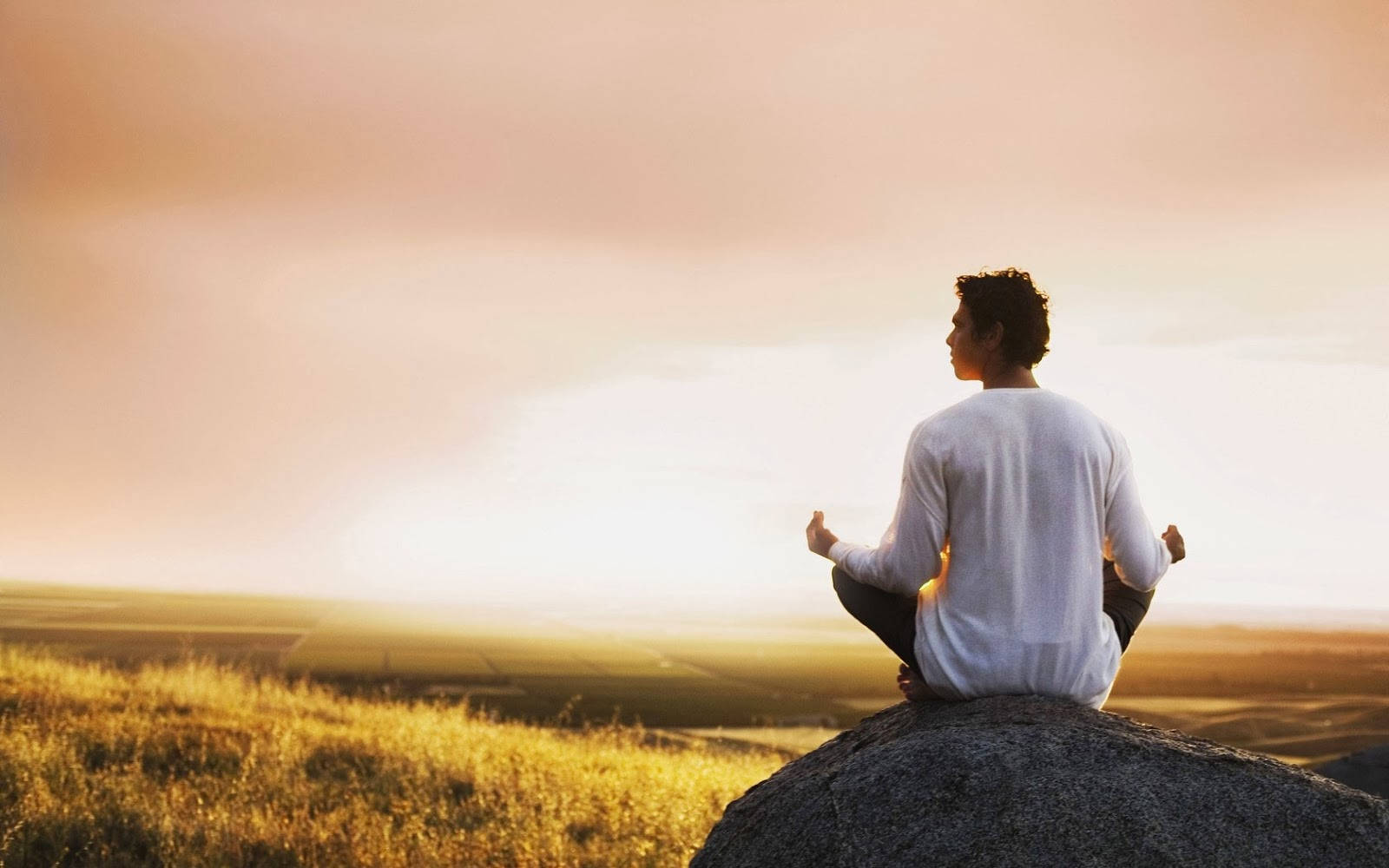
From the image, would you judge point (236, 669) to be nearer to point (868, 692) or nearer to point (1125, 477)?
point (1125, 477)

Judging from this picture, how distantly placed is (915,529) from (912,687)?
92cm

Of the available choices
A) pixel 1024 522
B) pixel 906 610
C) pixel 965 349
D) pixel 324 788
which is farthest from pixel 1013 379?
pixel 324 788

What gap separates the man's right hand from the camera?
5.18 m

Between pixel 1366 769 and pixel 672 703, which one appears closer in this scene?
pixel 1366 769

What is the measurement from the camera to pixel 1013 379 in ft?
16.2

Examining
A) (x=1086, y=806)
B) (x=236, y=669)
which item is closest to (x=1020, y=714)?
(x=1086, y=806)

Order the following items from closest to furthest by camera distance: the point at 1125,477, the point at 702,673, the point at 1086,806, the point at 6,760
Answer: the point at 1086,806 → the point at 1125,477 → the point at 6,760 → the point at 702,673

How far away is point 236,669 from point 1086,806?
22.7m

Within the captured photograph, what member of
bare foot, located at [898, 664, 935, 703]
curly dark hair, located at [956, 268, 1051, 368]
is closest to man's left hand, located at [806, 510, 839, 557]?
bare foot, located at [898, 664, 935, 703]

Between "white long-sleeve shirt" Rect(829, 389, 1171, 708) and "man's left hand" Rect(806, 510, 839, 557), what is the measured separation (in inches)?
17.0

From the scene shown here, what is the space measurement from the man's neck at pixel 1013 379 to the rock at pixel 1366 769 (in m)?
11.0

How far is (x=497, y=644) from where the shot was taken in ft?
474

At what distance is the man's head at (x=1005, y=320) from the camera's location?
16.1 feet

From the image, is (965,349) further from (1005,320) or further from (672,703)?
(672,703)
